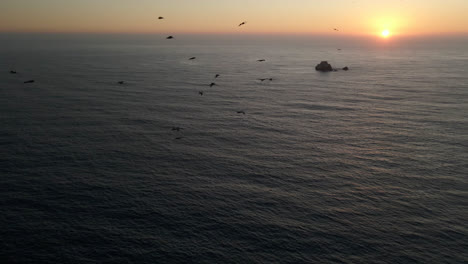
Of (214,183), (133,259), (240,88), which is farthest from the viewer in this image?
(240,88)

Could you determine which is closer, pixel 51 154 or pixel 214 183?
pixel 214 183

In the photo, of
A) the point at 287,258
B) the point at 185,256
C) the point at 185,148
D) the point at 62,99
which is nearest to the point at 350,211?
the point at 287,258

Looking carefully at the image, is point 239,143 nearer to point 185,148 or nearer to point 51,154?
point 185,148

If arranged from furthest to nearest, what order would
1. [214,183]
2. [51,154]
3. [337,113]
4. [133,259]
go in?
[337,113] → [51,154] → [214,183] → [133,259]

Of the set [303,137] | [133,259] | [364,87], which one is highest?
[364,87]

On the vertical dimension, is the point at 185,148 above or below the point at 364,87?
below

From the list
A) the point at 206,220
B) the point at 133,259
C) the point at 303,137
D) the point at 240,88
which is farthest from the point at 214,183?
the point at 240,88
